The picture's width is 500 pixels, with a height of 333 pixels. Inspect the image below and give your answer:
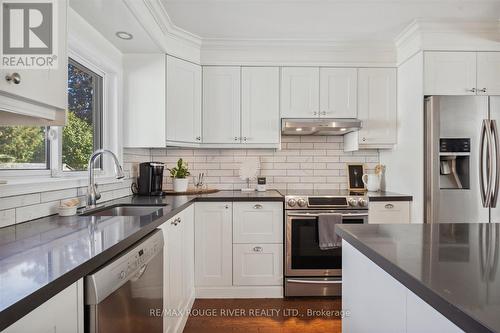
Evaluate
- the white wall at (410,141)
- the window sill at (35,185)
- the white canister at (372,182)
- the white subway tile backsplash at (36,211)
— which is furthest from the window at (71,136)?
the white wall at (410,141)

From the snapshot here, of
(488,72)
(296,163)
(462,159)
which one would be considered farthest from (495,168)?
(296,163)

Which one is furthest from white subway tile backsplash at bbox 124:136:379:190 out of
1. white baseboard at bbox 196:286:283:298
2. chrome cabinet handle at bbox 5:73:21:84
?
chrome cabinet handle at bbox 5:73:21:84

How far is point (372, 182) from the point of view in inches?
126

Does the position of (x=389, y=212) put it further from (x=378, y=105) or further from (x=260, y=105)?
(x=260, y=105)

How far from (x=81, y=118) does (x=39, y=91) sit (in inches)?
52.8

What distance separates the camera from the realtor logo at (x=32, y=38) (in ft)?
3.88

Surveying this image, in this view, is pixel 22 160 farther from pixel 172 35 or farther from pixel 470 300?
pixel 470 300

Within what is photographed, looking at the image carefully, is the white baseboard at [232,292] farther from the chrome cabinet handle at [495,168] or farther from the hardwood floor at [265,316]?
the chrome cabinet handle at [495,168]

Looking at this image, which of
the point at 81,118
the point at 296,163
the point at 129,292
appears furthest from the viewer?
the point at 296,163

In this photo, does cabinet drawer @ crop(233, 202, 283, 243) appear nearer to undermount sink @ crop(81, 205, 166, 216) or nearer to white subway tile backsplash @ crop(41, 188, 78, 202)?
undermount sink @ crop(81, 205, 166, 216)

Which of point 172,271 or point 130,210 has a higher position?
point 130,210

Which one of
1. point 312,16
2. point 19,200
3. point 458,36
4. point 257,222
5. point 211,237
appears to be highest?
point 312,16

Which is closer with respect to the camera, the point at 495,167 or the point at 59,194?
the point at 59,194

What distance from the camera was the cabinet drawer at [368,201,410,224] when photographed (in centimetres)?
278
